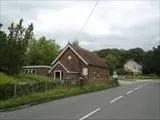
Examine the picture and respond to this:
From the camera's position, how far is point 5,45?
34188mm

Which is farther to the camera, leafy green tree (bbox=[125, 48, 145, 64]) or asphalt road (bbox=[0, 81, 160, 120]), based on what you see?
Result: leafy green tree (bbox=[125, 48, 145, 64])

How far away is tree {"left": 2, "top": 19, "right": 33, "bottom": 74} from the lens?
34.8m

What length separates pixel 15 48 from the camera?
35125 mm

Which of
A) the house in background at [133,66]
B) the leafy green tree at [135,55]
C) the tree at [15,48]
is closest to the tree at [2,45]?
the tree at [15,48]

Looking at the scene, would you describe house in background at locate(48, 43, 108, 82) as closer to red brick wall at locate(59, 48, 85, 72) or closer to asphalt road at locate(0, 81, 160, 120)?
red brick wall at locate(59, 48, 85, 72)

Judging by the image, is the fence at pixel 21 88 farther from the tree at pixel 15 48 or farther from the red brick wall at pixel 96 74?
the red brick wall at pixel 96 74

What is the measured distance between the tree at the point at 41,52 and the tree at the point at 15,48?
138 feet

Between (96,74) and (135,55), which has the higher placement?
(135,55)

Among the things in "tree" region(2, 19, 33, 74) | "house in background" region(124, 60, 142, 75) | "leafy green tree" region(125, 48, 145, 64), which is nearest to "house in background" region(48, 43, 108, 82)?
"tree" region(2, 19, 33, 74)

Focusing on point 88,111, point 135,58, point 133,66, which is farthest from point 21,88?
point 135,58

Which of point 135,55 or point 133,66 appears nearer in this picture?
point 133,66

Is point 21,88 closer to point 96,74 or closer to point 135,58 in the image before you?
point 96,74

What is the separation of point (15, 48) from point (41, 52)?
46.8 metres

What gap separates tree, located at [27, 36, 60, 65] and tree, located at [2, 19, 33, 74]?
138ft
